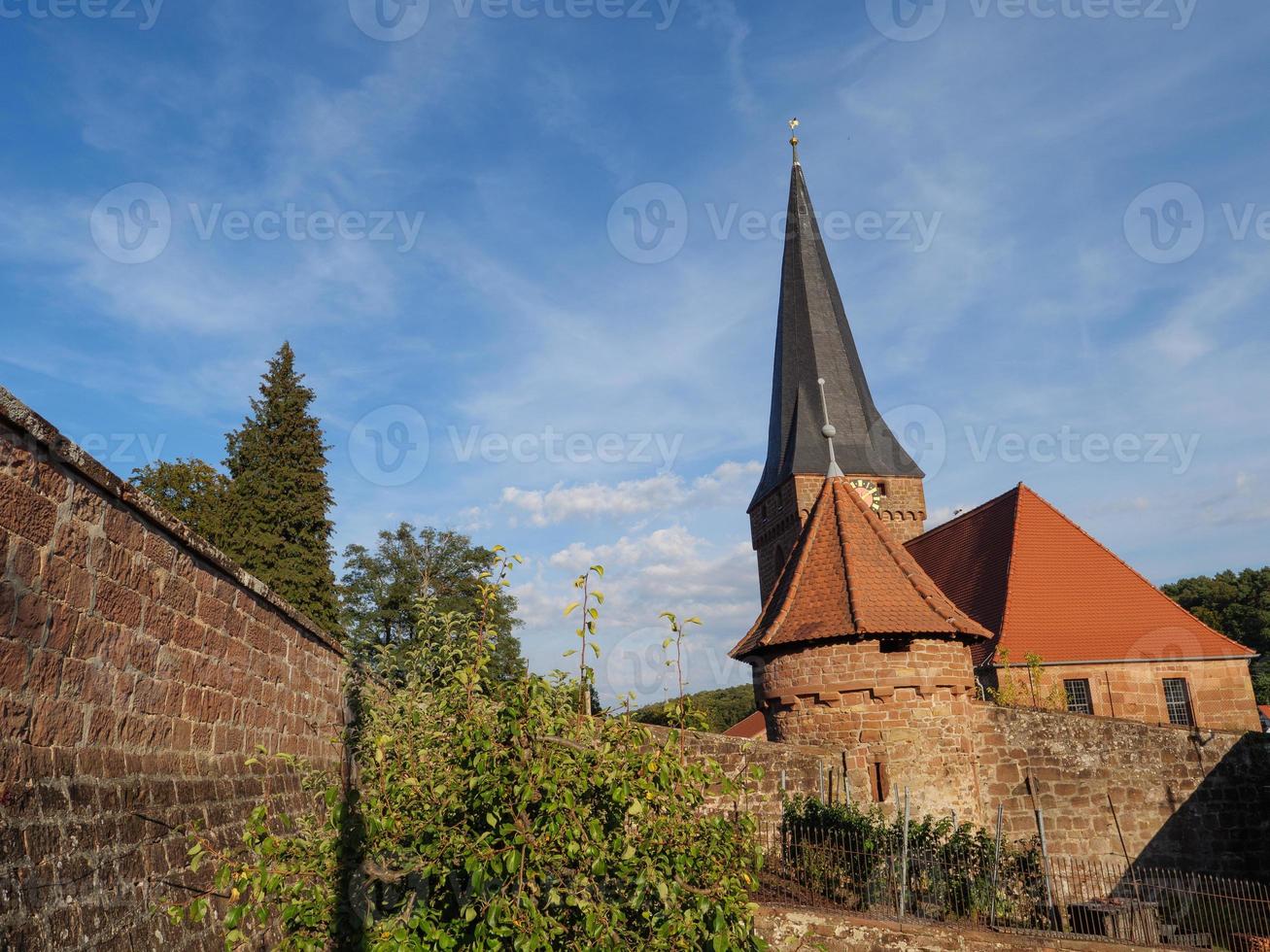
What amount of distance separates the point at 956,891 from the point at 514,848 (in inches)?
330

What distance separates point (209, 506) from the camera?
2923cm

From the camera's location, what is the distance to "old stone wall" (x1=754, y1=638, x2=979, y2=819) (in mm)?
12945

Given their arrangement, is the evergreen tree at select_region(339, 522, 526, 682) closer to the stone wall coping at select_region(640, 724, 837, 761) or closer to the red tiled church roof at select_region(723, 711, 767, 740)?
the red tiled church roof at select_region(723, 711, 767, 740)

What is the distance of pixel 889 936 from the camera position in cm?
891

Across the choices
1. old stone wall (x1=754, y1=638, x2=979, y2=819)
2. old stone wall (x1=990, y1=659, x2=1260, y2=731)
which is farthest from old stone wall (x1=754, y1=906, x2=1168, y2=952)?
old stone wall (x1=990, y1=659, x2=1260, y2=731)

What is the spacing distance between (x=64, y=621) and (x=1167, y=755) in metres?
18.0

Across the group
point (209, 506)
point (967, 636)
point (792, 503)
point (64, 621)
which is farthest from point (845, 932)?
point (792, 503)

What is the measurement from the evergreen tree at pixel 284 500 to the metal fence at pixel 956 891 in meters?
20.6

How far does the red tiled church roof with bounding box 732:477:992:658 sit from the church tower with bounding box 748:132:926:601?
22110 mm

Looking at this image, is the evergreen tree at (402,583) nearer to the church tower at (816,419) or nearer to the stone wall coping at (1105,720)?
the church tower at (816,419)

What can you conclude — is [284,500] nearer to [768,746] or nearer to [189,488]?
[189,488]

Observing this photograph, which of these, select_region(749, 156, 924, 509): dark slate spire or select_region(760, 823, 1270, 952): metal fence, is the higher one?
select_region(749, 156, 924, 509): dark slate spire

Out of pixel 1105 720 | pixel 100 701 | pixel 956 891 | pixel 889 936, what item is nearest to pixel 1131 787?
pixel 1105 720

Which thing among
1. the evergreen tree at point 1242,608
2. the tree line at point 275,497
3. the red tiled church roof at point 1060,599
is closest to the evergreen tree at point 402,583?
the tree line at point 275,497
